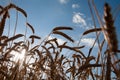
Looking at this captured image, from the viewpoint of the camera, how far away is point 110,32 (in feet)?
3.74

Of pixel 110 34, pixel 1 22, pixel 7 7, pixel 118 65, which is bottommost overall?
pixel 118 65

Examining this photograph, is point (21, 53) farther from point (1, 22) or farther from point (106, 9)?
point (106, 9)

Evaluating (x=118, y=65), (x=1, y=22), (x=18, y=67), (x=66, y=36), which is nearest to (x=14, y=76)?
(x=18, y=67)

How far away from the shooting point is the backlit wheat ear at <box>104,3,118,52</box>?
1104 mm

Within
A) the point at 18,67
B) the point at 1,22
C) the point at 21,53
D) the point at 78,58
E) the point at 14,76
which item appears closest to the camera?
the point at 1,22

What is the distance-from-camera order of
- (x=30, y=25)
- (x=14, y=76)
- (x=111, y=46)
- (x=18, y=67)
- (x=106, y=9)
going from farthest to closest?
(x=30, y=25) → (x=18, y=67) → (x=14, y=76) → (x=106, y=9) → (x=111, y=46)

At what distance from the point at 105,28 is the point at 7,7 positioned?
1.56m

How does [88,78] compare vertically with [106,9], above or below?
below

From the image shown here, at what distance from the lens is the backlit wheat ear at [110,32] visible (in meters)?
1.10

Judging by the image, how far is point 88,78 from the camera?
13.0 ft

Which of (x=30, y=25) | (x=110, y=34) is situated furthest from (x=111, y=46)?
(x=30, y=25)

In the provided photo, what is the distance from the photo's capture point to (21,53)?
3.08m

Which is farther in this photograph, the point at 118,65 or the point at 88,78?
the point at 88,78

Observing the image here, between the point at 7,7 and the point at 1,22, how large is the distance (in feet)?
1.38
